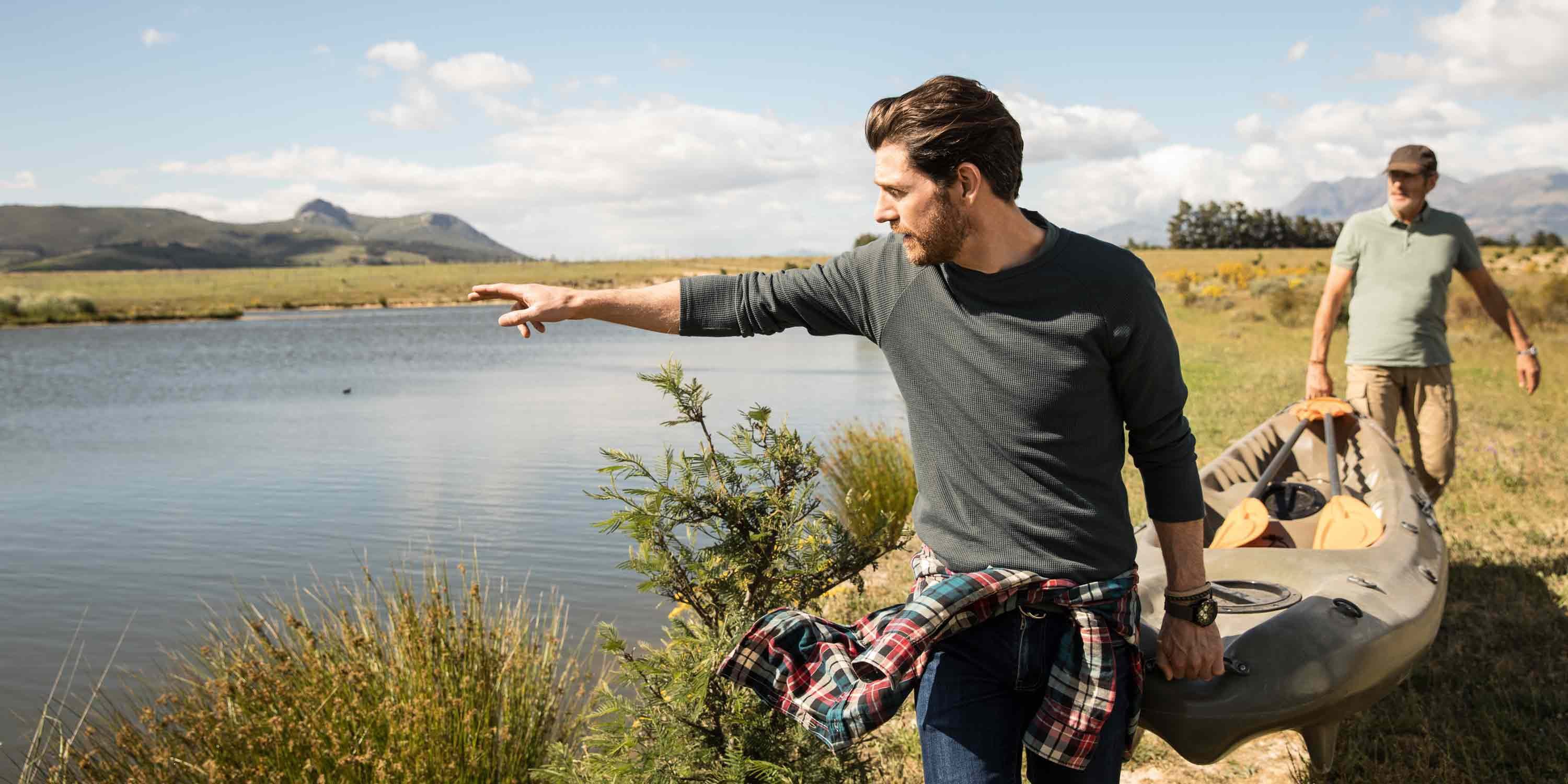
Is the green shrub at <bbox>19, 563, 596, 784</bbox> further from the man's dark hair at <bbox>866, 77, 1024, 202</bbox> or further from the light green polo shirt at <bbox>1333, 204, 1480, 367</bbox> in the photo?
the light green polo shirt at <bbox>1333, 204, 1480, 367</bbox>

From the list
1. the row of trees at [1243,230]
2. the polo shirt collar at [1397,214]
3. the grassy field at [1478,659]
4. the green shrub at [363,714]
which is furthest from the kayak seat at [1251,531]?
the row of trees at [1243,230]

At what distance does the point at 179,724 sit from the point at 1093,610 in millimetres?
3426

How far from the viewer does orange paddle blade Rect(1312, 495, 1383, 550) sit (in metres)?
3.78

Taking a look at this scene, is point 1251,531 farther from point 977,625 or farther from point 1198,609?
point 977,625

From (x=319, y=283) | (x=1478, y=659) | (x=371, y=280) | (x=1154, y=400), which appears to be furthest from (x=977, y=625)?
(x=371, y=280)

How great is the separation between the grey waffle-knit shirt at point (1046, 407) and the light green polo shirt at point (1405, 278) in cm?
381

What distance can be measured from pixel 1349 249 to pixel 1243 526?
2.27 m

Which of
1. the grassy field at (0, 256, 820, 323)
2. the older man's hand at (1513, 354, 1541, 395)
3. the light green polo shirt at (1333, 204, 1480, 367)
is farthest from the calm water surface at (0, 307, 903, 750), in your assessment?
the grassy field at (0, 256, 820, 323)

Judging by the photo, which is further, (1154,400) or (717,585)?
(717,585)

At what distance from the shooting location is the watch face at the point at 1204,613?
6.84ft

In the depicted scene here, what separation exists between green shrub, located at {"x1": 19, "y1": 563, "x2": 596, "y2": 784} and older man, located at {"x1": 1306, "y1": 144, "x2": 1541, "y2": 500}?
12.5 feet

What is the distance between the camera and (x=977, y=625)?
6.14ft

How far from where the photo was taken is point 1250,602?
Result: 9.33 feet

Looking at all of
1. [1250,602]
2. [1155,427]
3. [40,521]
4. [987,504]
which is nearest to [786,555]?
[987,504]
